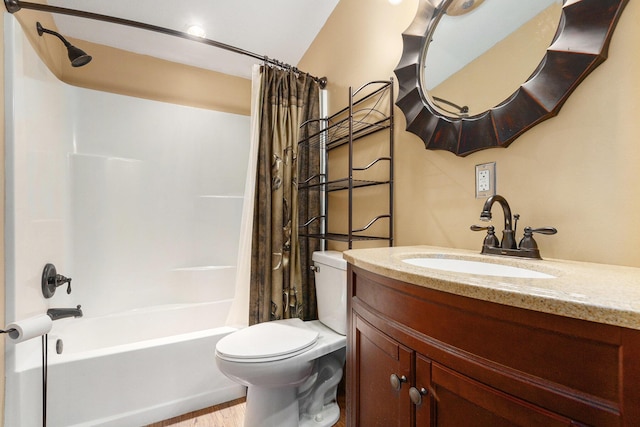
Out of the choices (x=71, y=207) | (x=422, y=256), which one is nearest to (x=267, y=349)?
(x=422, y=256)

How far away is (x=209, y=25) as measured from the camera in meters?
2.04

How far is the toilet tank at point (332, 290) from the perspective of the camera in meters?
1.42

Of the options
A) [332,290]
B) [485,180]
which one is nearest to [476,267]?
[485,180]

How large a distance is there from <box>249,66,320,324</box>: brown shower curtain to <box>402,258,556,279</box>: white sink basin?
981 mm

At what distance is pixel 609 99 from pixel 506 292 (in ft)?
2.20

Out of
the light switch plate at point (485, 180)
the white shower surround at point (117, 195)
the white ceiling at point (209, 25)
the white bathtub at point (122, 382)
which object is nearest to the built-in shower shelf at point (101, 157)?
the white shower surround at point (117, 195)

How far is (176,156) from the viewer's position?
2.42m

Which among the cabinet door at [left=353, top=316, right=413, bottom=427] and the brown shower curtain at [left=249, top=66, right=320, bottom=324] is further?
the brown shower curtain at [left=249, top=66, right=320, bottom=324]

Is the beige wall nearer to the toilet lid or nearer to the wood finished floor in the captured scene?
the toilet lid

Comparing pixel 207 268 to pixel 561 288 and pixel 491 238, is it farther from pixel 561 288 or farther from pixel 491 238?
pixel 561 288

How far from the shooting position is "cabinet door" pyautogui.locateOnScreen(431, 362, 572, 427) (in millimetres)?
438

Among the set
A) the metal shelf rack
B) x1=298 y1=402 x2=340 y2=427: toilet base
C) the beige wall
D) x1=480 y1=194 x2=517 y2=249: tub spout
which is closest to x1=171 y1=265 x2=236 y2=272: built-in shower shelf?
the metal shelf rack

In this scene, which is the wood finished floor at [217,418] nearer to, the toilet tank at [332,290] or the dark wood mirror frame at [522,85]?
the toilet tank at [332,290]

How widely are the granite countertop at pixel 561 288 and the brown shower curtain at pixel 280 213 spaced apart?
3.53 feet
